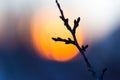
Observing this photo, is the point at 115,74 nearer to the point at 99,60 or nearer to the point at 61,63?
the point at 99,60

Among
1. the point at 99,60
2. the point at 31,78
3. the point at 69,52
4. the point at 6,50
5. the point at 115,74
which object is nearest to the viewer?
the point at 115,74

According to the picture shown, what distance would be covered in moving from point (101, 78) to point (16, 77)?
6.82 m

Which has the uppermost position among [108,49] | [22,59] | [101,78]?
[22,59]

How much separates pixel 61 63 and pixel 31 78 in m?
0.99

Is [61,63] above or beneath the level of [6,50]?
beneath

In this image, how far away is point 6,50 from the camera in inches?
364

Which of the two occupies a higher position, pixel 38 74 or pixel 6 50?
pixel 6 50

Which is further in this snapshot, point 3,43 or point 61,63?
point 3,43

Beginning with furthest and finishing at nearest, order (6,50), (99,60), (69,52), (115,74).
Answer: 1. (6,50)
2. (69,52)
3. (99,60)
4. (115,74)

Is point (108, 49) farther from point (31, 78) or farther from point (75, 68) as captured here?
point (31, 78)

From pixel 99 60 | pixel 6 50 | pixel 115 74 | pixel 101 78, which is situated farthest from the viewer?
pixel 6 50

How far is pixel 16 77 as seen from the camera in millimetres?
7578

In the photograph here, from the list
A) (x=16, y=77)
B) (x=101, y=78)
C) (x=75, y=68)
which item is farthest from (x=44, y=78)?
(x=101, y=78)

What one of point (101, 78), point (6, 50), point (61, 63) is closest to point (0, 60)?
point (6, 50)
